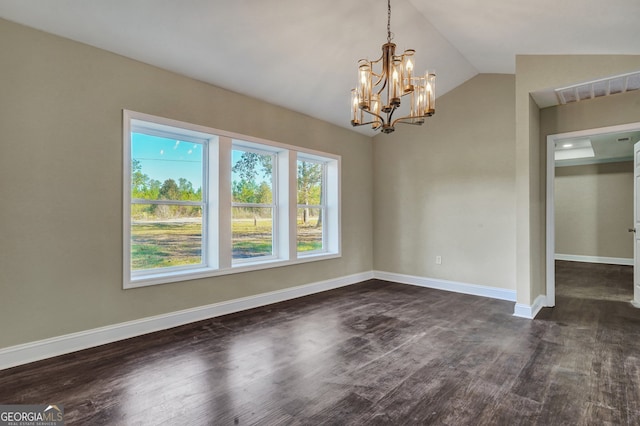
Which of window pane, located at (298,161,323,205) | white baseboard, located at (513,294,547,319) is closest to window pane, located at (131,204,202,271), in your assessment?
window pane, located at (298,161,323,205)

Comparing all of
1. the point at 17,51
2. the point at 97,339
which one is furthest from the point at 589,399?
the point at 17,51

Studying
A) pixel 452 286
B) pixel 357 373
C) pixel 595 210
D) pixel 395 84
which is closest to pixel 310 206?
pixel 452 286

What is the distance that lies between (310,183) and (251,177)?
3.77ft

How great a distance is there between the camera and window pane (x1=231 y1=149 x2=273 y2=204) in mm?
4219

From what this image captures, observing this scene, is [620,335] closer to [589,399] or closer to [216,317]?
[589,399]

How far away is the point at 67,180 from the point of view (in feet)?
9.06

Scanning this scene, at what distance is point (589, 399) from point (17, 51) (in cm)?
481

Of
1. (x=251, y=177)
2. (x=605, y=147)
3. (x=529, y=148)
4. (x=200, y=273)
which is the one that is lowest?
(x=200, y=273)

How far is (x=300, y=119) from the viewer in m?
4.76

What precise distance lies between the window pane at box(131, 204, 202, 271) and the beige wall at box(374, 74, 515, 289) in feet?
11.0

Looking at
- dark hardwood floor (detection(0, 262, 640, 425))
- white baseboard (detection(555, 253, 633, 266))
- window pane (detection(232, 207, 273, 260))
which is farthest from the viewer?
white baseboard (detection(555, 253, 633, 266))

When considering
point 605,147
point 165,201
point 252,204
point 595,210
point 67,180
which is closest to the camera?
point 67,180

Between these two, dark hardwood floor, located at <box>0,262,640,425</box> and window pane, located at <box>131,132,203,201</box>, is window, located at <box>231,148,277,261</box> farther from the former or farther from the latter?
dark hardwood floor, located at <box>0,262,640,425</box>

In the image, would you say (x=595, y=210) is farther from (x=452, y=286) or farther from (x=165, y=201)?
(x=165, y=201)
